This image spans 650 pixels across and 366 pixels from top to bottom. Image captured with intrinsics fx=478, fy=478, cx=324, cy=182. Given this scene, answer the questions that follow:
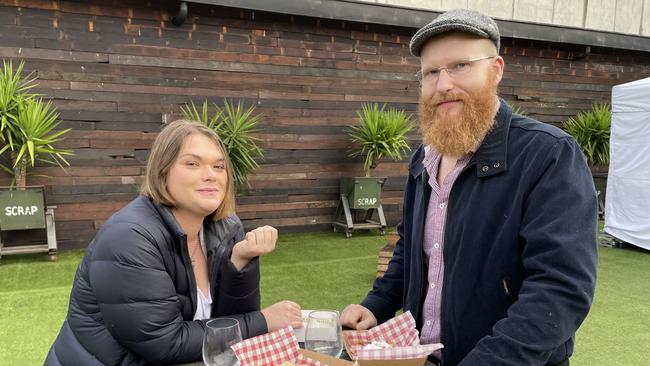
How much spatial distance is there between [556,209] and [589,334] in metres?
2.94

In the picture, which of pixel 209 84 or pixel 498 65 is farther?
pixel 209 84

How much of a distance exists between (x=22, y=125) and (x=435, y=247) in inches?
189

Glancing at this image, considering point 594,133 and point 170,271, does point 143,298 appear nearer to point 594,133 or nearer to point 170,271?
point 170,271

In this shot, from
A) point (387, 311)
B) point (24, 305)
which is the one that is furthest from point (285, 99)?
point (387, 311)

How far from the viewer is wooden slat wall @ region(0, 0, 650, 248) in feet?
18.0

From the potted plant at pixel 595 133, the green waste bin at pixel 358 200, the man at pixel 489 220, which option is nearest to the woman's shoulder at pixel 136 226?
the man at pixel 489 220

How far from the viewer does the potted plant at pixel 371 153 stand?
6.45 m

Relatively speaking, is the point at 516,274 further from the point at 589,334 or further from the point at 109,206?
the point at 109,206

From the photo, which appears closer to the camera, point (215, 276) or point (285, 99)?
point (215, 276)

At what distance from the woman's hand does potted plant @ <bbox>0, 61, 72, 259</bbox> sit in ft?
13.9

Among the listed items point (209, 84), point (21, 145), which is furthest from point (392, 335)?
point (209, 84)

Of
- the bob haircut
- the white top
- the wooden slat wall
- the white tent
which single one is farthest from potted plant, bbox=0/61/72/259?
the white tent

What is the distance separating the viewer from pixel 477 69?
4.62ft

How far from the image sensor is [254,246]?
1646mm
